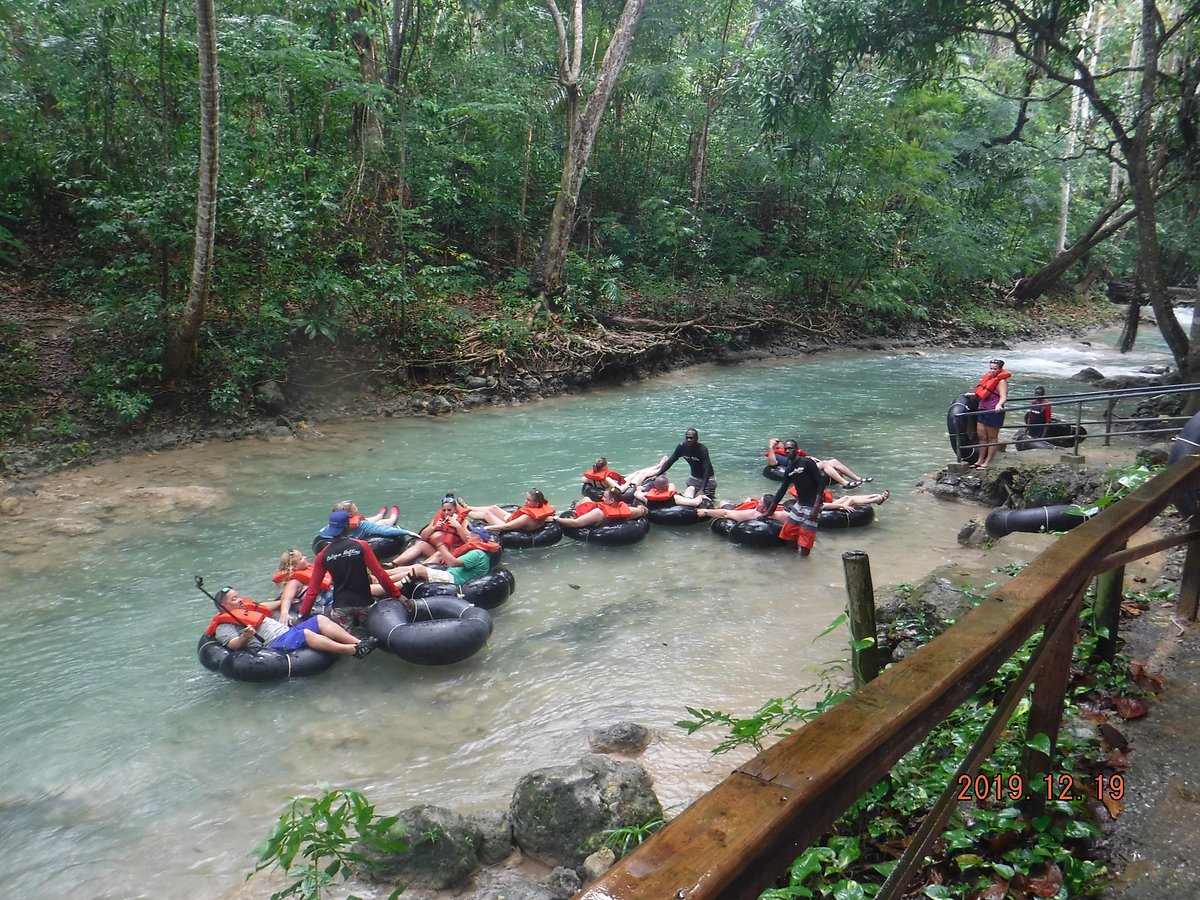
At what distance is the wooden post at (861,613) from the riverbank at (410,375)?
1168cm

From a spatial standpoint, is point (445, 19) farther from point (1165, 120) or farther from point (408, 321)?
point (1165, 120)

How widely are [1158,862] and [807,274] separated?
25718 millimetres

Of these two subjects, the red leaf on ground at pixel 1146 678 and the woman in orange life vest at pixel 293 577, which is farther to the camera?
the woman in orange life vest at pixel 293 577

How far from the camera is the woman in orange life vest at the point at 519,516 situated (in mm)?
9477

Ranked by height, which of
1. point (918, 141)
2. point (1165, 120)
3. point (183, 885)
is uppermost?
point (918, 141)

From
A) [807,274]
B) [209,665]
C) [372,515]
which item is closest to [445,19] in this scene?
[807,274]

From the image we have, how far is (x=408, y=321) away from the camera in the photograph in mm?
16844

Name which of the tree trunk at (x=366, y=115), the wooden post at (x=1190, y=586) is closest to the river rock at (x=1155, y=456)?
the wooden post at (x=1190, y=586)

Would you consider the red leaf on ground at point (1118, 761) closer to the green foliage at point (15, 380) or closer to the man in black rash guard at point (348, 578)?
the man in black rash guard at point (348, 578)

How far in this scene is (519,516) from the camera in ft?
31.2

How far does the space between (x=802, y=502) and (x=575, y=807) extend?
18.5ft

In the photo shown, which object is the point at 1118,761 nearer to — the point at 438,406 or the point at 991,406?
the point at 991,406

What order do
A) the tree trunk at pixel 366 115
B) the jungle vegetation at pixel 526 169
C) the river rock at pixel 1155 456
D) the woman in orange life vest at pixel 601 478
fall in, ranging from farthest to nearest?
the tree trunk at pixel 366 115 → the jungle vegetation at pixel 526 169 → the woman in orange life vest at pixel 601 478 → the river rock at pixel 1155 456

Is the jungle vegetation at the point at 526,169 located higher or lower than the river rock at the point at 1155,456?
higher
